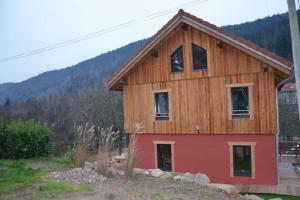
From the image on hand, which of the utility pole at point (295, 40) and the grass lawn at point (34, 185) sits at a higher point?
the utility pole at point (295, 40)

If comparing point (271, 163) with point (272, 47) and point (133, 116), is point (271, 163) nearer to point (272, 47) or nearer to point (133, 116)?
point (133, 116)

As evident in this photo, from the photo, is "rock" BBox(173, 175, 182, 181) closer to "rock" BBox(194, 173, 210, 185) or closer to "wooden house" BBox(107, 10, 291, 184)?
"rock" BBox(194, 173, 210, 185)

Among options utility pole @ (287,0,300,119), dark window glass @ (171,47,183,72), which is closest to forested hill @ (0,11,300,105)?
dark window glass @ (171,47,183,72)

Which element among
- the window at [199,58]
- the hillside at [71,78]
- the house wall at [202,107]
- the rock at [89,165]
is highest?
the hillside at [71,78]

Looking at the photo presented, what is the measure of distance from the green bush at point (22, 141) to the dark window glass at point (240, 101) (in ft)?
26.1

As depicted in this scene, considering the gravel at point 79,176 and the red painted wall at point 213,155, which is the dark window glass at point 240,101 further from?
the gravel at point 79,176

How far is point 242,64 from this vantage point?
13445 mm

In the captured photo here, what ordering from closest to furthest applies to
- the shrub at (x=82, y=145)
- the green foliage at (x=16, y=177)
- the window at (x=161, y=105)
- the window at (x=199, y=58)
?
the green foliage at (x=16, y=177) < the shrub at (x=82, y=145) < the window at (x=199, y=58) < the window at (x=161, y=105)

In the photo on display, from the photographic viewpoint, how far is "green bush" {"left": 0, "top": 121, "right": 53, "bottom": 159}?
13.6m

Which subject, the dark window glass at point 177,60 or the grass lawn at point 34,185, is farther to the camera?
the dark window glass at point 177,60

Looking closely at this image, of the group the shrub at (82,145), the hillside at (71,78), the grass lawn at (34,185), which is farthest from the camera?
the hillside at (71,78)

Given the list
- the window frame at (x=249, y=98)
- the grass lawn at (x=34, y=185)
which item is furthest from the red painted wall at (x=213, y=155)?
the grass lawn at (x=34, y=185)

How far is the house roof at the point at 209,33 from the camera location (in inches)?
486

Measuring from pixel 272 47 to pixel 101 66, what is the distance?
112 feet
